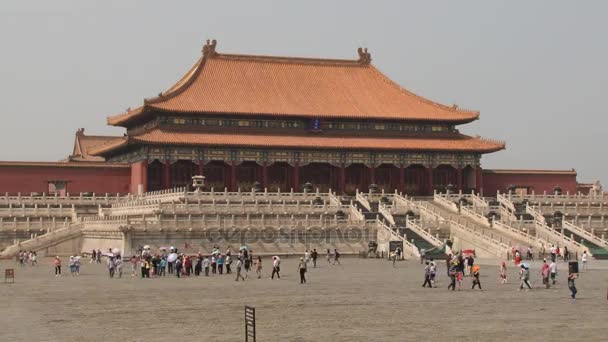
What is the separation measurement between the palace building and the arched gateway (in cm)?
9

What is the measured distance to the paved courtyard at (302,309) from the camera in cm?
2500

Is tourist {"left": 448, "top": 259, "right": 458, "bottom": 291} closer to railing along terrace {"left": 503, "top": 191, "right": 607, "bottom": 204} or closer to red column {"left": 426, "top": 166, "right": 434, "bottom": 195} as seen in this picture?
railing along terrace {"left": 503, "top": 191, "right": 607, "bottom": 204}

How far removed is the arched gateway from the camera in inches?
3123

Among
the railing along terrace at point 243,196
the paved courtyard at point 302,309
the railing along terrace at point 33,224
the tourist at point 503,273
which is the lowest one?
the paved courtyard at point 302,309

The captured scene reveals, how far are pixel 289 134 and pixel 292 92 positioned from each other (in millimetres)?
5289

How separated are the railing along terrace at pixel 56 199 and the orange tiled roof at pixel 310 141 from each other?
498cm

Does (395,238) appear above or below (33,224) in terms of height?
below

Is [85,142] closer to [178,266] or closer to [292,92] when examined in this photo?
[292,92]

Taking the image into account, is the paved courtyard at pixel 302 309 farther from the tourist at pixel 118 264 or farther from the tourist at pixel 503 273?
the tourist at pixel 118 264

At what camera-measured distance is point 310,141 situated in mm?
81562

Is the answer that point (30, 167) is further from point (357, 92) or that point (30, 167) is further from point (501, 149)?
point (501, 149)

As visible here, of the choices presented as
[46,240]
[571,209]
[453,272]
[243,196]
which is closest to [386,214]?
[243,196]

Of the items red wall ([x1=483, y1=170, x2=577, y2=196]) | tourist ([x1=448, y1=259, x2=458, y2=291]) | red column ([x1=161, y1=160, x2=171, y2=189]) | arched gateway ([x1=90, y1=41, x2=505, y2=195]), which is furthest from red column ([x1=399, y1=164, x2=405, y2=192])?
tourist ([x1=448, y1=259, x2=458, y2=291])

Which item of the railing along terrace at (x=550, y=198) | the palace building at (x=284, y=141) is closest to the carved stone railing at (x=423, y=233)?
the railing along terrace at (x=550, y=198)
